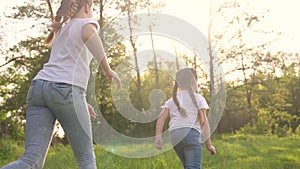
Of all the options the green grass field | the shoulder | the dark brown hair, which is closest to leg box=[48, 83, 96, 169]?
the shoulder

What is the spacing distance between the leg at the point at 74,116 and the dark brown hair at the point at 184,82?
78.6 inches

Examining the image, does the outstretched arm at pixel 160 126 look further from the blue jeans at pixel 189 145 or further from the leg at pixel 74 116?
the leg at pixel 74 116

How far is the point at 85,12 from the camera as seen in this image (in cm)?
353

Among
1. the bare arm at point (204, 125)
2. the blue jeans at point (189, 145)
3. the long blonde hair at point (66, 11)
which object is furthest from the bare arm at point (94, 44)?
the bare arm at point (204, 125)

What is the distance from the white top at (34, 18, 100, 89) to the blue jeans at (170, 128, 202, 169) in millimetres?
1950

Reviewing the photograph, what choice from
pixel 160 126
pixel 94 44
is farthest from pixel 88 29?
pixel 160 126

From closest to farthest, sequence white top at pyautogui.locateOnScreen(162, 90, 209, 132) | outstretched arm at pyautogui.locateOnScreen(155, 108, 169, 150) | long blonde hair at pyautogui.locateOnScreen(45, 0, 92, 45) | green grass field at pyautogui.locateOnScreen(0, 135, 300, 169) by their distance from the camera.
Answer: long blonde hair at pyautogui.locateOnScreen(45, 0, 92, 45)
white top at pyautogui.locateOnScreen(162, 90, 209, 132)
outstretched arm at pyautogui.locateOnScreen(155, 108, 169, 150)
green grass field at pyautogui.locateOnScreen(0, 135, 300, 169)

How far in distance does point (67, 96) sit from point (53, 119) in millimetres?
209

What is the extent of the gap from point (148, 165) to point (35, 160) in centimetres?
467

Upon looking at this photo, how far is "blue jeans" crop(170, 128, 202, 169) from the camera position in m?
5.10

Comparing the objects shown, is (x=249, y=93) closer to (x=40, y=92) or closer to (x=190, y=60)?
(x=190, y=60)

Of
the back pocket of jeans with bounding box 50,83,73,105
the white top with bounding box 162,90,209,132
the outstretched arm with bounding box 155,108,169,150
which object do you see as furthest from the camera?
the outstretched arm with bounding box 155,108,169,150

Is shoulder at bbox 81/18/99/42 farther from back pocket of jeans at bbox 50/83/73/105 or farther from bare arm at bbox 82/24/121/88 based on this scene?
back pocket of jeans at bbox 50/83/73/105

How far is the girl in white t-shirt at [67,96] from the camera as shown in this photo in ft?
10.8
